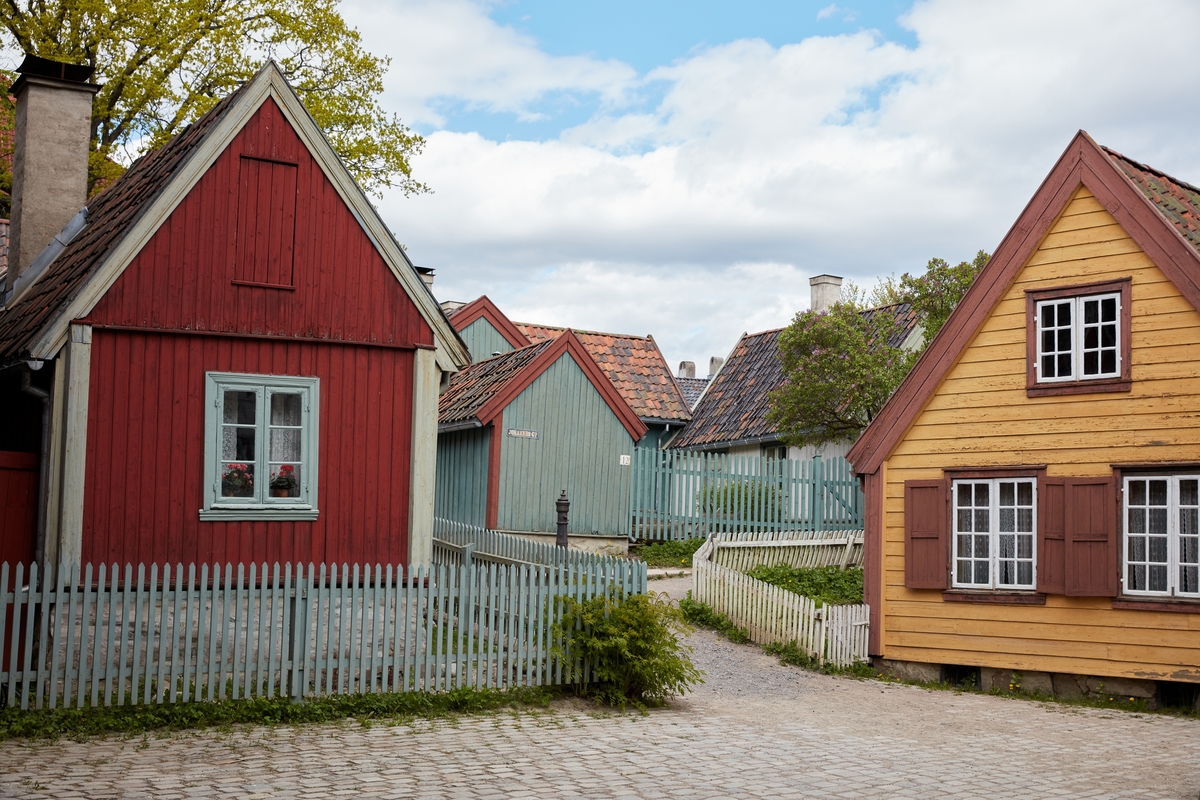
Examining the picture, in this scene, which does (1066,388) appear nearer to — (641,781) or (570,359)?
(641,781)

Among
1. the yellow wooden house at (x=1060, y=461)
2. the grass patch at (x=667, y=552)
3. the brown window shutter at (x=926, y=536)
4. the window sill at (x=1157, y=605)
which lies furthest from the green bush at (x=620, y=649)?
the grass patch at (x=667, y=552)

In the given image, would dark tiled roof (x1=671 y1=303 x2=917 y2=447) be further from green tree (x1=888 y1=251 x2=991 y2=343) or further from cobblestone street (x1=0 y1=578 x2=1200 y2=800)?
cobblestone street (x1=0 y1=578 x2=1200 y2=800)

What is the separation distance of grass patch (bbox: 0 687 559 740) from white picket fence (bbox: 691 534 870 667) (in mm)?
5056

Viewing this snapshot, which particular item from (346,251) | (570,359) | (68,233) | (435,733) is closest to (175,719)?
(435,733)

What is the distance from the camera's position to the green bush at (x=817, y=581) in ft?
65.1

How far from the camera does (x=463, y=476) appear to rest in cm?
2469

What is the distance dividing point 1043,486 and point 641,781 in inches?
319

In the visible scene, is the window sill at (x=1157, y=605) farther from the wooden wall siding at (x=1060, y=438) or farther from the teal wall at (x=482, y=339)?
the teal wall at (x=482, y=339)

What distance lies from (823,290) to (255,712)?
2708cm

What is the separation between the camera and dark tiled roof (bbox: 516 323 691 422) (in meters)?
33.1

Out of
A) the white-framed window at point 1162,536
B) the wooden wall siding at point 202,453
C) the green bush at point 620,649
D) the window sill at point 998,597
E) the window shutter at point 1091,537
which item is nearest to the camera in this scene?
the green bush at point 620,649

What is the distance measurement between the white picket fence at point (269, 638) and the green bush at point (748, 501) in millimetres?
12824

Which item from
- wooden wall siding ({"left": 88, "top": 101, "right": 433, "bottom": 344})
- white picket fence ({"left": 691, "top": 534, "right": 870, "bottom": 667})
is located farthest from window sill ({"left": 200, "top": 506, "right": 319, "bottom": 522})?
white picket fence ({"left": 691, "top": 534, "right": 870, "bottom": 667})

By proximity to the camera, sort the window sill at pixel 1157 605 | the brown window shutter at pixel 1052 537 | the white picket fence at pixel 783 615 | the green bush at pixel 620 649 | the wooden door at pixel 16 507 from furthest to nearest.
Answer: the white picket fence at pixel 783 615 → the brown window shutter at pixel 1052 537 → the window sill at pixel 1157 605 → the green bush at pixel 620 649 → the wooden door at pixel 16 507
